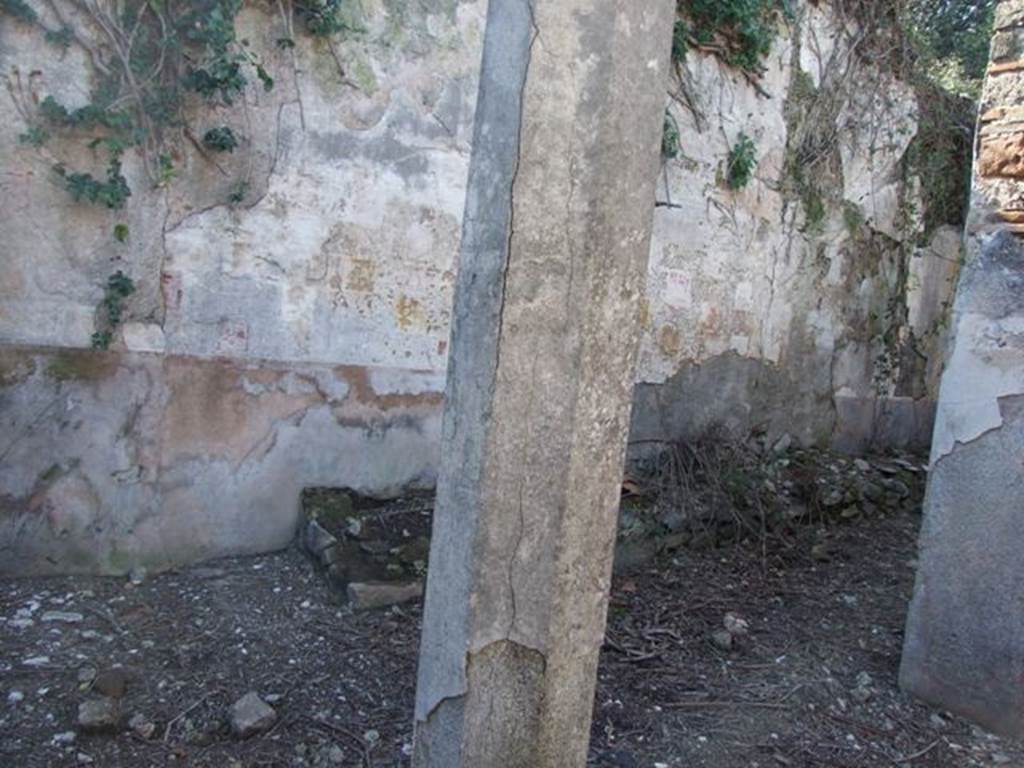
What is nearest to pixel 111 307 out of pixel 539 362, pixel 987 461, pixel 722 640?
pixel 539 362

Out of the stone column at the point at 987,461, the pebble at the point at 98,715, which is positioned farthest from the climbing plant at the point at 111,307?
the stone column at the point at 987,461

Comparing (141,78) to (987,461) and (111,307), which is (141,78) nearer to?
(111,307)

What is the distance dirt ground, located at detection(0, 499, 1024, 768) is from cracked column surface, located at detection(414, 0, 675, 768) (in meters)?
0.98

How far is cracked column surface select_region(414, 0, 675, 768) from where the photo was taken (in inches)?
63.7

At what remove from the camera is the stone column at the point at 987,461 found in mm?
A: 2881

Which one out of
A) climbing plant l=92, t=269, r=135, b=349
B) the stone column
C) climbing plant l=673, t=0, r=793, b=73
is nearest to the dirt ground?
the stone column

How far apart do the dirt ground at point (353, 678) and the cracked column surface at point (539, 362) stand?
98cm

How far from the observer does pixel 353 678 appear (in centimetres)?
288

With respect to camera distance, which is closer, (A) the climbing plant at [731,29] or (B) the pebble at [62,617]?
(B) the pebble at [62,617]

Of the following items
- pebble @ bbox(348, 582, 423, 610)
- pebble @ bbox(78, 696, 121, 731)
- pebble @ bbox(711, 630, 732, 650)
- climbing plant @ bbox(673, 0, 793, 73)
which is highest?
climbing plant @ bbox(673, 0, 793, 73)

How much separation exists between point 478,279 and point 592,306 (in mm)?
244

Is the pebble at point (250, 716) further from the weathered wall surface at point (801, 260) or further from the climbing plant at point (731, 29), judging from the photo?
the climbing plant at point (731, 29)

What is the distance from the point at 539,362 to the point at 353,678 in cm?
177

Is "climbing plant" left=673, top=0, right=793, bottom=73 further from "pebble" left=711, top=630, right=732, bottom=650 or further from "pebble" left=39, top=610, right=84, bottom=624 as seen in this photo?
"pebble" left=39, top=610, right=84, bottom=624
